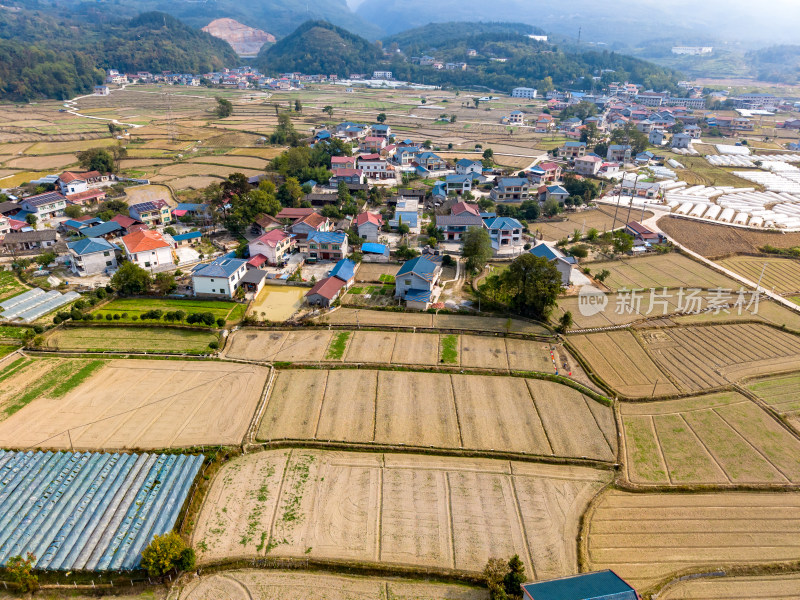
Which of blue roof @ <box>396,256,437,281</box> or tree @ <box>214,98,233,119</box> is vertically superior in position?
tree @ <box>214,98,233,119</box>

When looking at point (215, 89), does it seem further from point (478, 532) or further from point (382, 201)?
point (478, 532)

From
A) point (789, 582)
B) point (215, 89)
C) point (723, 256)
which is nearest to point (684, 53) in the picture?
point (215, 89)

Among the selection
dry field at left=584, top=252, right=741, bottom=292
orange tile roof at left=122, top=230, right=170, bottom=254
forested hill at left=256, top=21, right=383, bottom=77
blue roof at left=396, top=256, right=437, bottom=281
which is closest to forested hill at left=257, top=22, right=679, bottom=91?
forested hill at left=256, top=21, right=383, bottom=77

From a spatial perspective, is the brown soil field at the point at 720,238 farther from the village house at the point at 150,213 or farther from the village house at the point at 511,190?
the village house at the point at 150,213

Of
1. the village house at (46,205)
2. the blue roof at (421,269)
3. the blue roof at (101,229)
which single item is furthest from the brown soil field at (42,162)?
the blue roof at (421,269)

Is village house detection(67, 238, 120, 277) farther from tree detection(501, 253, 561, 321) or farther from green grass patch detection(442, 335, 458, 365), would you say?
tree detection(501, 253, 561, 321)

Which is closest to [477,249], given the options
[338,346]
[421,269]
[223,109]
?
[421,269]
